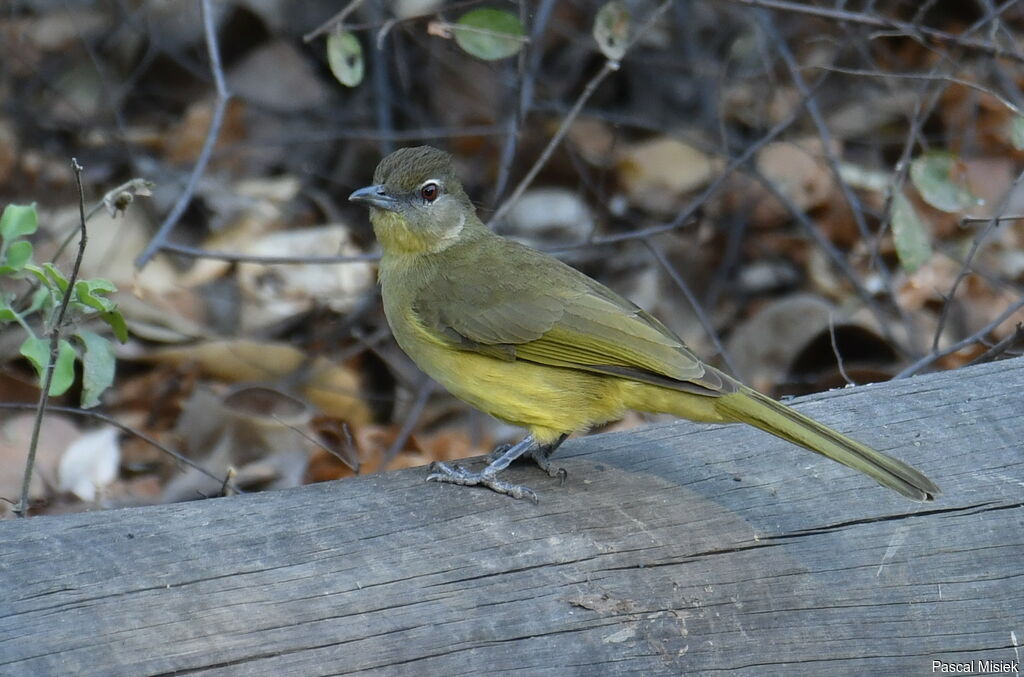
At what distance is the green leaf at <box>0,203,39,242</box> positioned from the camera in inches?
147

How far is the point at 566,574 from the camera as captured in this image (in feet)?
10.1

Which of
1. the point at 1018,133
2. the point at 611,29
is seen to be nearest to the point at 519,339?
the point at 611,29

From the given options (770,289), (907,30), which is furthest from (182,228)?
(907,30)

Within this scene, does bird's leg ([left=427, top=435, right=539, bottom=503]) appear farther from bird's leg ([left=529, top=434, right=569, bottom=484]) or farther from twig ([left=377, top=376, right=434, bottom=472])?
twig ([left=377, top=376, right=434, bottom=472])

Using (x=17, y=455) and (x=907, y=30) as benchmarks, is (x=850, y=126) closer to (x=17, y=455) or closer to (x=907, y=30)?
(x=907, y=30)

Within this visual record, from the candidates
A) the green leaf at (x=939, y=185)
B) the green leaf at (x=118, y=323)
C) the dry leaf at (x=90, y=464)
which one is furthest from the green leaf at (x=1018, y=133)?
the dry leaf at (x=90, y=464)

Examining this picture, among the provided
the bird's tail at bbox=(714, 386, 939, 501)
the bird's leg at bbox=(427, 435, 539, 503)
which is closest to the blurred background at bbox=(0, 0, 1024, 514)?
the bird's leg at bbox=(427, 435, 539, 503)

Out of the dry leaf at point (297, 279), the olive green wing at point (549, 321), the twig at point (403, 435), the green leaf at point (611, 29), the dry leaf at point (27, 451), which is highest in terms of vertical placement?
the green leaf at point (611, 29)

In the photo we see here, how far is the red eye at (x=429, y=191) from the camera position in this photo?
4.48 m

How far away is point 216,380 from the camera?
246 inches

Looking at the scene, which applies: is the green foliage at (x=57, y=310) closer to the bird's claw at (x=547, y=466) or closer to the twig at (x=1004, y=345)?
the bird's claw at (x=547, y=466)

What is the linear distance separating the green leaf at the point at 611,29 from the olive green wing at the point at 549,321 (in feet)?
3.84

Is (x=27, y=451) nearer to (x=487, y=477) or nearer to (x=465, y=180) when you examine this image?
(x=487, y=477)

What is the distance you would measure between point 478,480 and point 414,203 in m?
1.33
